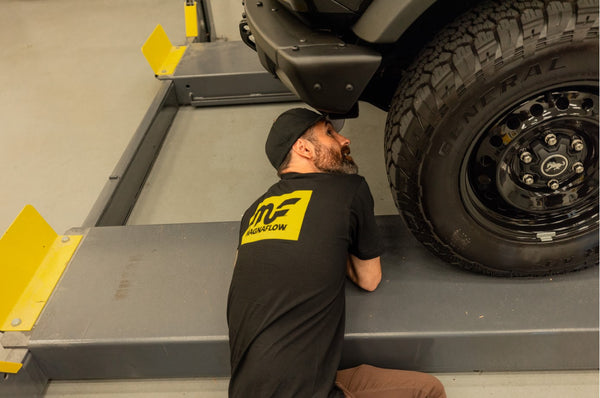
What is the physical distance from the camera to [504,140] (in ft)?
4.65

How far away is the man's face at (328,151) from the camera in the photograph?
161 centimetres

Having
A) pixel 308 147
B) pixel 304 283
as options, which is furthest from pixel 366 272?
pixel 308 147

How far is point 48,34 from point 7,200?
2344mm

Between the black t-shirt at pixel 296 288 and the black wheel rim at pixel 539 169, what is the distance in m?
0.39

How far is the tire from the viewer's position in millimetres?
1229

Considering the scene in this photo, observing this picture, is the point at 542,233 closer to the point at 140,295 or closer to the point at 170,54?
the point at 140,295

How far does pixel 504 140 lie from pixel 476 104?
20cm

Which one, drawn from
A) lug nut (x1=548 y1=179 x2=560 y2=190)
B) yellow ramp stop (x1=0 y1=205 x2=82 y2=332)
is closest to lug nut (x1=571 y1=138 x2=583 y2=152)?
lug nut (x1=548 y1=179 x2=560 y2=190)

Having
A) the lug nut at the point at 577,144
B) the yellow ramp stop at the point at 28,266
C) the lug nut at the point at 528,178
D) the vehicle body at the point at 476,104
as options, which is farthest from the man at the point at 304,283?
the yellow ramp stop at the point at 28,266

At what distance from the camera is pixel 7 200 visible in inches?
101

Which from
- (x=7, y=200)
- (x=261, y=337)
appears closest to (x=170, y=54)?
(x=7, y=200)

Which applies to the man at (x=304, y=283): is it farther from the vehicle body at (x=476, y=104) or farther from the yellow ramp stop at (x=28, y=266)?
the yellow ramp stop at (x=28, y=266)

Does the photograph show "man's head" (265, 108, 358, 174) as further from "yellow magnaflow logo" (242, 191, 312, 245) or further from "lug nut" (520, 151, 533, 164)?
"lug nut" (520, 151, 533, 164)

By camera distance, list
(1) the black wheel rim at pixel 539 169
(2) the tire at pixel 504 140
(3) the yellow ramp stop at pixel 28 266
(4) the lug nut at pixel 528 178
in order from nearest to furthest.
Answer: (2) the tire at pixel 504 140
(1) the black wheel rim at pixel 539 169
(4) the lug nut at pixel 528 178
(3) the yellow ramp stop at pixel 28 266
